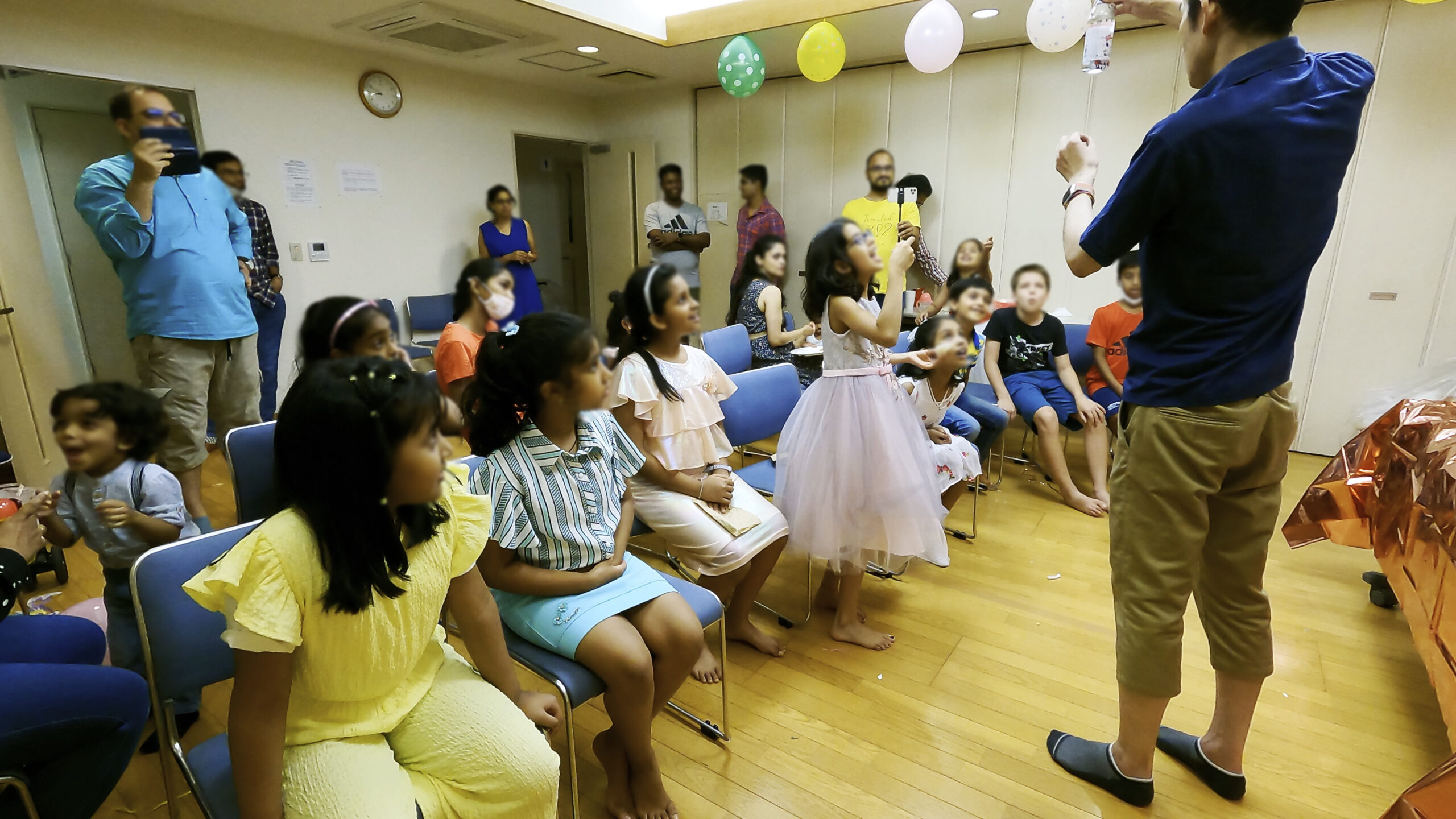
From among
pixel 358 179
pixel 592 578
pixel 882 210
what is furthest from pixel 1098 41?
pixel 592 578

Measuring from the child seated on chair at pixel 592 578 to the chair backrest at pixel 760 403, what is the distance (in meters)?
0.90

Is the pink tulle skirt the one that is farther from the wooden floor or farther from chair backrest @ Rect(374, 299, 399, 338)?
chair backrest @ Rect(374, 299, 399, 338)

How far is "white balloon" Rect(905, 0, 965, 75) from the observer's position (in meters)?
1.73

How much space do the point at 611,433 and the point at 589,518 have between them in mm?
214

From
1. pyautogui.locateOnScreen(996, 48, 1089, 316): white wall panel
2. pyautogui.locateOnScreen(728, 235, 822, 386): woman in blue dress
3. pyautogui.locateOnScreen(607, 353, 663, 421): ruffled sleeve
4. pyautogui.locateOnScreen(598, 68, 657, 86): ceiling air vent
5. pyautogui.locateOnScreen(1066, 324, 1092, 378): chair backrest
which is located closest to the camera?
pyautogui.locateOnScreen(598, 68, 657, 86): ceiling air vent

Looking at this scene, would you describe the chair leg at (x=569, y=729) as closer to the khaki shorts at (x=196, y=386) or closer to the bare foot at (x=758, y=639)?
the bare foot at (x=758, y=639)

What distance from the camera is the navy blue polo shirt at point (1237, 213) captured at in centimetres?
122

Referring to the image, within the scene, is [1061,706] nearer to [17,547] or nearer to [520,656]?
[520,656]

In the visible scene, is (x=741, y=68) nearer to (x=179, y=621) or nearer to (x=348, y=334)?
(x=348, y=334)

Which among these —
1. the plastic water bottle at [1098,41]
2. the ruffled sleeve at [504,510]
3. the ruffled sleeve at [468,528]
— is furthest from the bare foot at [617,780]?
the plastic water bottle at [1098,41]

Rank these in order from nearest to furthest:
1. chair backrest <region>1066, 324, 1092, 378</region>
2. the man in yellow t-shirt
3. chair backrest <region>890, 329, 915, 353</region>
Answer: the man in yellow t-shirt → chair backrest <region>890, 329, 915, 353</region> → chair backrest <region>1066, 324, 1092, 378</region>

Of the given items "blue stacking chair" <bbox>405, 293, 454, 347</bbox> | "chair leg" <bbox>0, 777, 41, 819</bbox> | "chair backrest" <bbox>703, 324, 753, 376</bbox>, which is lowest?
"chair leg" <bbox>0, 777, 41, 819</bbox>

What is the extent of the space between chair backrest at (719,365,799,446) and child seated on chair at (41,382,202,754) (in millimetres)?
2014

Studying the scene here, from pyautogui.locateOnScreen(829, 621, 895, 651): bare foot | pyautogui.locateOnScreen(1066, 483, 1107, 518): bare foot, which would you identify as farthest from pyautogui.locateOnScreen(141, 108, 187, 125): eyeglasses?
pyautogui.locateOnScreen(1066, 483, 1107, 518): bare foot
